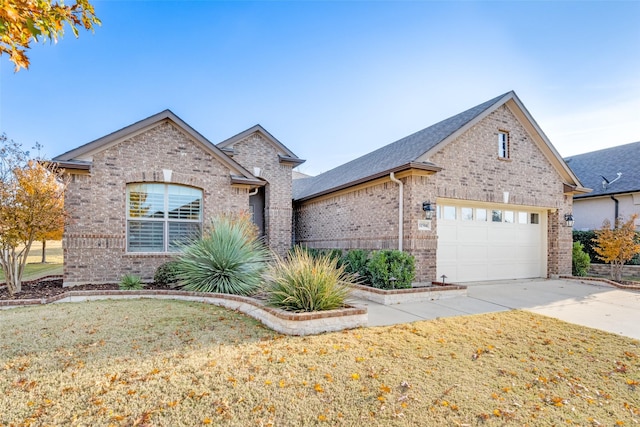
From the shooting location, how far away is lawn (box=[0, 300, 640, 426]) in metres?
3.03

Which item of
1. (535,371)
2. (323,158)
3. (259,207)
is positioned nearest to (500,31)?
(535,371)

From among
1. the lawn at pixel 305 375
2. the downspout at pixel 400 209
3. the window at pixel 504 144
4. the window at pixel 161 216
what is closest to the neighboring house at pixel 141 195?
the window at pixel 161 216

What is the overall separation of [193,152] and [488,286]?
10.0 meters

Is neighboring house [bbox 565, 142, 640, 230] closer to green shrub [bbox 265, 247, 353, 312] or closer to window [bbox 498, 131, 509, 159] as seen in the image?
window [bbox 498, 131, 509, 159]

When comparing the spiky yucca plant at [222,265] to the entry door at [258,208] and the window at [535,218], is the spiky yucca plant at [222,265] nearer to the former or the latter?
the entry door at [258,208]

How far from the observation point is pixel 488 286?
10.3m

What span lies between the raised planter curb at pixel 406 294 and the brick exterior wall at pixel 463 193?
1088mm

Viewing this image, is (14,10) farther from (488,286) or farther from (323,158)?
(323,158)

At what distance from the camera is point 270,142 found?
14914 millimetres

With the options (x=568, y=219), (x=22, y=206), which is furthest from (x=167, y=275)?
(x=568, y=219)

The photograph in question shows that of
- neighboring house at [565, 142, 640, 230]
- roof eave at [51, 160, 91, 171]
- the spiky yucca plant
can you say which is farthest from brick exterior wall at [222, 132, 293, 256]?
neighboring house at [565, 142, 640, 230]

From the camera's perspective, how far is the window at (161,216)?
9.62 m

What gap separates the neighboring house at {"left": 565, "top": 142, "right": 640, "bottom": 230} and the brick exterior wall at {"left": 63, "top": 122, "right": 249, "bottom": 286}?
1767 centimetres

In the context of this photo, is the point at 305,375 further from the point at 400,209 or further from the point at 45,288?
the point at 45,288
